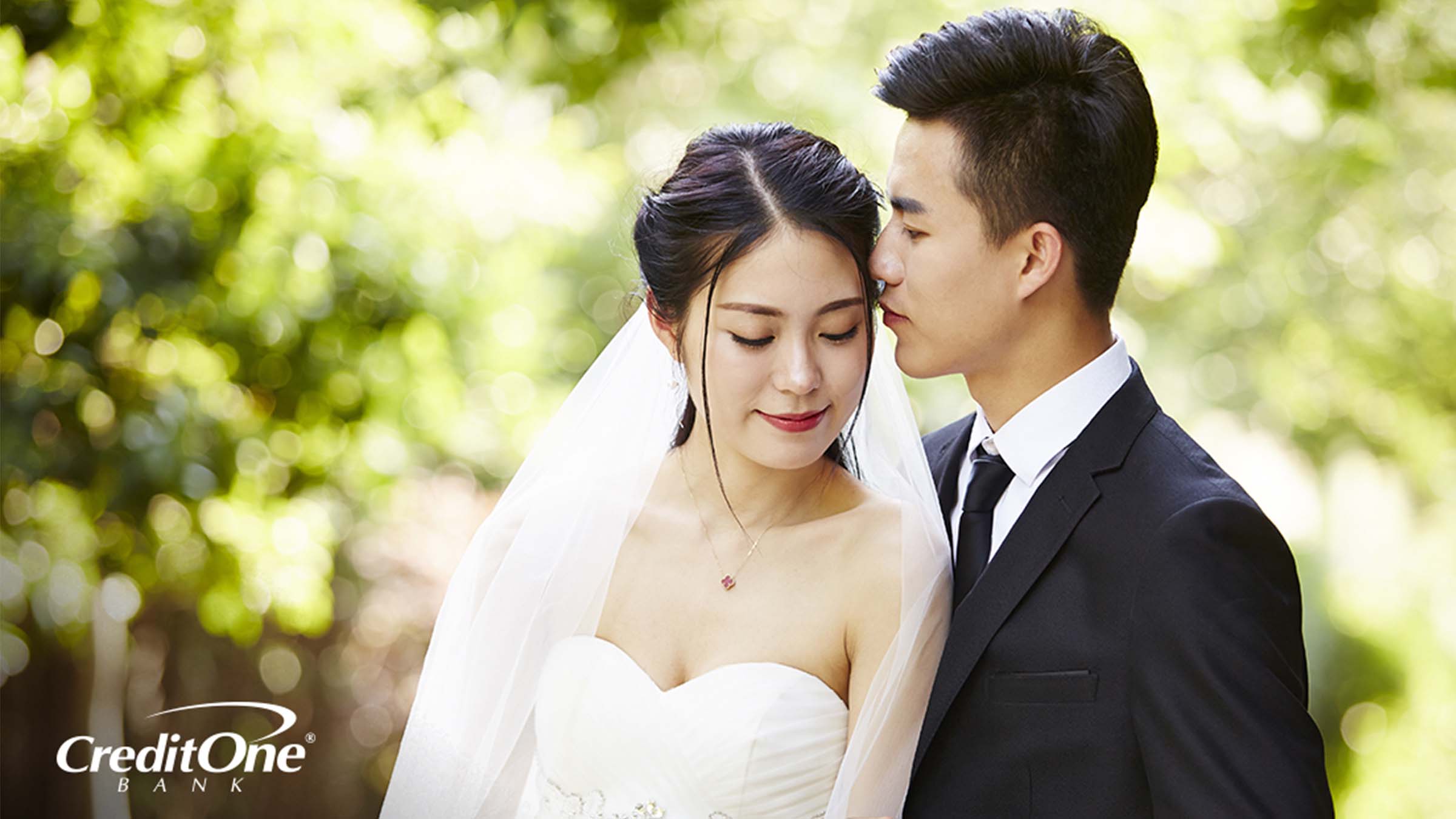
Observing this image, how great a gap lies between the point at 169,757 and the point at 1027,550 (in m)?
4.46

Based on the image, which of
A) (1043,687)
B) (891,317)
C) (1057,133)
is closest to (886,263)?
(891,317)

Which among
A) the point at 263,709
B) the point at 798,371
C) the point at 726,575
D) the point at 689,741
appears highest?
the point at 798,371

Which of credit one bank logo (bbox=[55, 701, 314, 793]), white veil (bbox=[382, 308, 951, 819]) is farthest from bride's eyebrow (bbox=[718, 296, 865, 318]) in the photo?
credit one bank logo (bbox=[55, 701, 314, 793])

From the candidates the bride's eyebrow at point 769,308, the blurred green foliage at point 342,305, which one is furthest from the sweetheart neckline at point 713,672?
the blurred green foliage at point 342,305

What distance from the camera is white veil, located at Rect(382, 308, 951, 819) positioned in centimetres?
253

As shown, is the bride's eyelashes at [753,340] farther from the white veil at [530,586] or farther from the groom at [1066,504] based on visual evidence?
the white veil at [530,586]

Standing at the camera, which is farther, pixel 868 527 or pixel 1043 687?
pixel 868 527

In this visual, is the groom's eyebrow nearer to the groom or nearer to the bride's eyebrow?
the groom

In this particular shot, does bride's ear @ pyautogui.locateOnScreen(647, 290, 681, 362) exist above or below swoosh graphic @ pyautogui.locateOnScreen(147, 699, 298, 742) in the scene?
above

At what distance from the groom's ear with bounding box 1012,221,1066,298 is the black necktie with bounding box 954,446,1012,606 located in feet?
1.03

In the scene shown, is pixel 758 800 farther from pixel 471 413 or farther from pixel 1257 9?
pixel 1257 9

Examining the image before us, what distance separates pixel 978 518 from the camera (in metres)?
2.34

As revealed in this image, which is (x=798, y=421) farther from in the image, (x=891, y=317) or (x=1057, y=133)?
(x=1057, y=133)

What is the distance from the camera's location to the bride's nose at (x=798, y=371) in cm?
226
